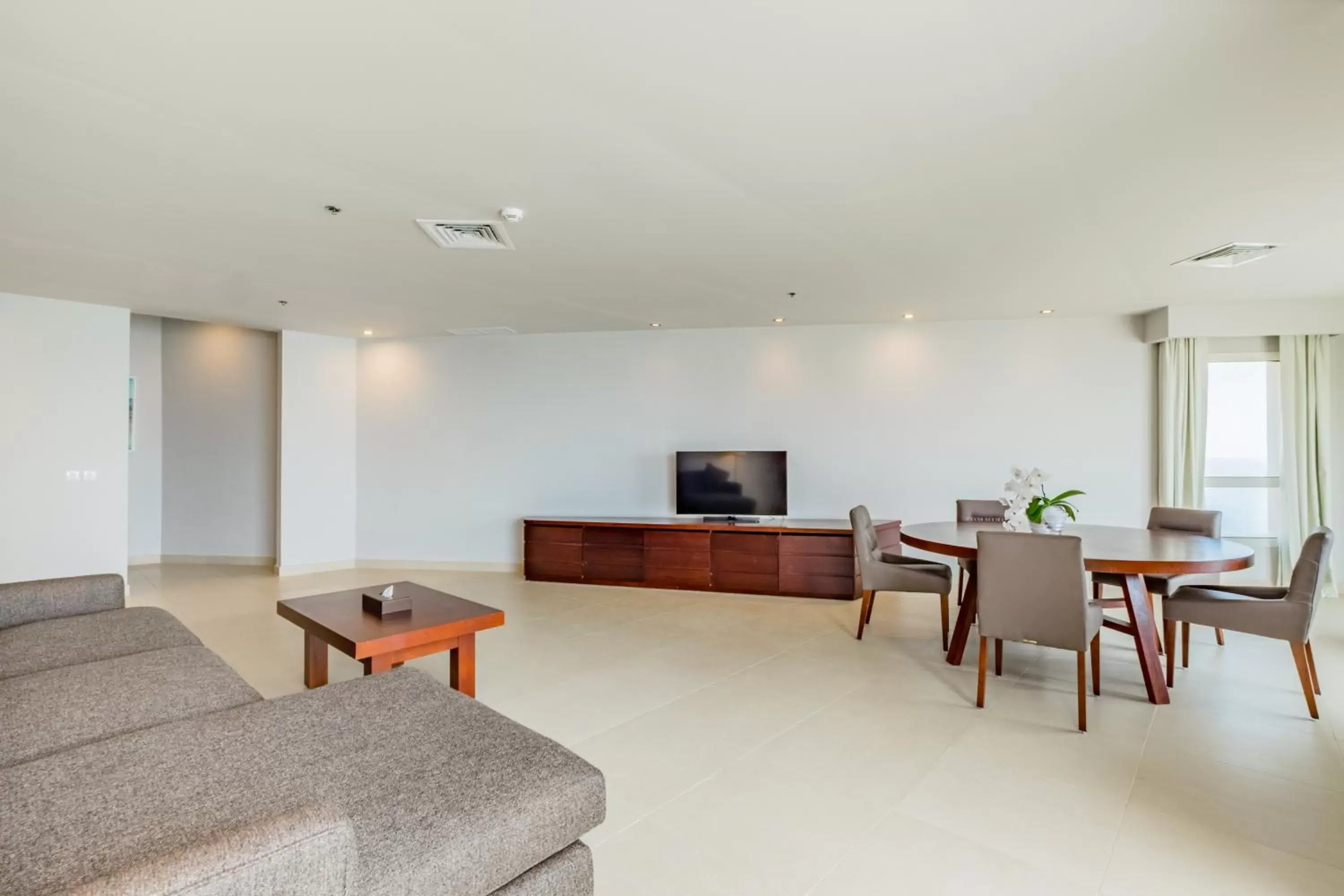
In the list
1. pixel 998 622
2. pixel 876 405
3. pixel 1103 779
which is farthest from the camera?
pixel 876 405

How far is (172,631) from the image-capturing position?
9.06 ft

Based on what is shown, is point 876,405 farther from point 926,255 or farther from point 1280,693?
point 1280,693

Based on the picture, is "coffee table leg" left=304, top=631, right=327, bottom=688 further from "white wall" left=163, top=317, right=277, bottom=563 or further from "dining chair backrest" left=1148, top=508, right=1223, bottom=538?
"dining chair backrest" left=1148, top=508, right=1223, bottom=538

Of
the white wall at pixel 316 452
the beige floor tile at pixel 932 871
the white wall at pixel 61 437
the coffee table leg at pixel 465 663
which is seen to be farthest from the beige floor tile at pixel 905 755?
the white wall at pixel 316 452

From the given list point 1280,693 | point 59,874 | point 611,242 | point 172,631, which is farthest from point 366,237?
point 1280,693

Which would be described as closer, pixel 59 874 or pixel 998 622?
pixel 59 874

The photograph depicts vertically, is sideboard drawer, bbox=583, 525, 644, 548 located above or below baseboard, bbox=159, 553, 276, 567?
above

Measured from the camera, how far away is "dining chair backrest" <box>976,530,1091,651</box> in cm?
298

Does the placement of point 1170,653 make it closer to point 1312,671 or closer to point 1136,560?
point 1312,671

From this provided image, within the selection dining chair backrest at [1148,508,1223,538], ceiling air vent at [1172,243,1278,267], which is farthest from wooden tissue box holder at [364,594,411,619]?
ceiling air vent at [1172,243,1278,267]

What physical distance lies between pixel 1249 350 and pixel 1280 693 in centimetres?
373

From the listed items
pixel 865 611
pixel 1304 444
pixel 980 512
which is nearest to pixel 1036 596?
pixel 865 611

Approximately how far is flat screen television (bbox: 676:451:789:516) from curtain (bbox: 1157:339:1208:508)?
328cm

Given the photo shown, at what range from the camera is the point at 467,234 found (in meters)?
3.64
